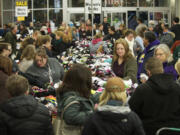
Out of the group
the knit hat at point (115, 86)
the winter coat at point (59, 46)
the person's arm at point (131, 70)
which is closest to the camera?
the knit hat at point (115, 86)

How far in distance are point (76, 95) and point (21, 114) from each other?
2.12 feet

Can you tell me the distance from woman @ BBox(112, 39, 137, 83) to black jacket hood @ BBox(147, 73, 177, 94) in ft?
7.23

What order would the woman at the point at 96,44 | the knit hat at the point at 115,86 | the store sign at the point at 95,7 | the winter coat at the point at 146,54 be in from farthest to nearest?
the store sign at the point at 95,7
the woman at the point at 96,44
the winter coat at the point at 146,54
the knit hat at the point at 115,86

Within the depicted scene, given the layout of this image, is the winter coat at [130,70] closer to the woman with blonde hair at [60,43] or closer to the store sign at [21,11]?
the woman with blonde hair at [60,43]

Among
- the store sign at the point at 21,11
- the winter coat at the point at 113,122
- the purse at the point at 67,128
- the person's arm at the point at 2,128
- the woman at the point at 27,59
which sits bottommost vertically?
the purse at the point at 67,128

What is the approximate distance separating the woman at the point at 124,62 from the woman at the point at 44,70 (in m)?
1.08

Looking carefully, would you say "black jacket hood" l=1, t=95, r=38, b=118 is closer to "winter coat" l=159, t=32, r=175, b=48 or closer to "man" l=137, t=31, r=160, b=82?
"man" l=137, t=31, r=160, b=82

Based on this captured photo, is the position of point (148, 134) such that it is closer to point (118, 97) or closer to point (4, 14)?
point (118, 97)

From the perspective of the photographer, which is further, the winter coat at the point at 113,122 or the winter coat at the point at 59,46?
the winter coat at the point at 59,46

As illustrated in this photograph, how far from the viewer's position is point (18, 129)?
4.11 m

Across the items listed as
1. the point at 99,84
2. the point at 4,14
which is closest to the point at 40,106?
the point at 99,84

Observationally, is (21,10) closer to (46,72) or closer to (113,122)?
(46,72)

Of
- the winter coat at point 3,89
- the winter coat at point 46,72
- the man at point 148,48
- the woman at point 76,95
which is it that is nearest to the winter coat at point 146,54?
the man at point 148,48

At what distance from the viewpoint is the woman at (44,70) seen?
23.0 feet
